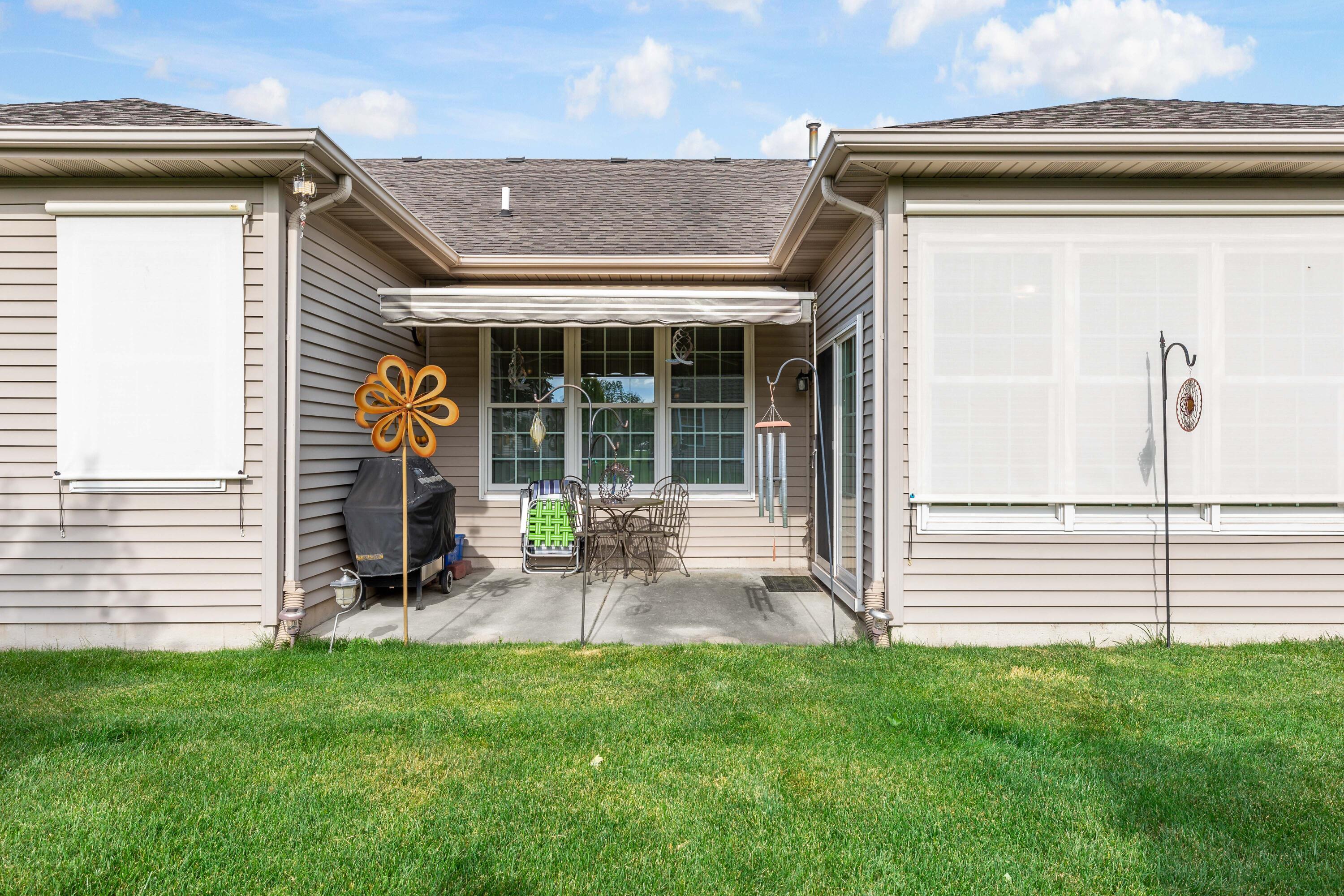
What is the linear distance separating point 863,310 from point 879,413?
0.85 metres

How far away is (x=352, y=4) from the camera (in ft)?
27.3

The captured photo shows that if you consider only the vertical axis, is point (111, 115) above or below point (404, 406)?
above

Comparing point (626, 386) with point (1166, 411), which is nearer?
point (1166, 411)

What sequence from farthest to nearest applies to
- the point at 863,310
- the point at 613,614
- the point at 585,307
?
the point at 585,307
the point at 613,614
the point at 863,310

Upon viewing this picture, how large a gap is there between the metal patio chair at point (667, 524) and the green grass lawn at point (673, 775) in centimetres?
261

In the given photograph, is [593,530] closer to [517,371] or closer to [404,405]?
[517,371]

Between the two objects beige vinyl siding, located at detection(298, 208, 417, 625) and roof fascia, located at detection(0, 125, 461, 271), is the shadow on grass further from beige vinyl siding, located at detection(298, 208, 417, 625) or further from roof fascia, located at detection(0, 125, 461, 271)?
roof fascia, located at detection(0, 125, 461, 271)

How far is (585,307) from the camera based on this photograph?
19.7 ft

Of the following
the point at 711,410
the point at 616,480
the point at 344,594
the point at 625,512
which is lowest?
the point at 344,594

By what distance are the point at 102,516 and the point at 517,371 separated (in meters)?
3.71

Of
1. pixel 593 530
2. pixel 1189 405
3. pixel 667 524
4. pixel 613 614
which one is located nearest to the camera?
pixel 1189 405

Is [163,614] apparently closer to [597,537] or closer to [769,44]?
[597,537]

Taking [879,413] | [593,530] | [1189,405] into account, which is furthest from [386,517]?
[1189,405]

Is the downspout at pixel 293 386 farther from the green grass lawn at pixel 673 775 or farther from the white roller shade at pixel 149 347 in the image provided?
the green grass lawn at pixel 673 775
